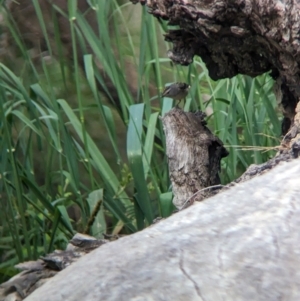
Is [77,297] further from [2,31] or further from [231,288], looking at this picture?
[2,31]

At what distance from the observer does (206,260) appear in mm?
657

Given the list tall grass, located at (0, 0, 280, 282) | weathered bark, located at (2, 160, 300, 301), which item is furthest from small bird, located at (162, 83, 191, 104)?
weathered bark, located at (2, 160, 300, 301)

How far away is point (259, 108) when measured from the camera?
173 cm

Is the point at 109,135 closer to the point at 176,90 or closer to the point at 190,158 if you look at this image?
the point at 176,90

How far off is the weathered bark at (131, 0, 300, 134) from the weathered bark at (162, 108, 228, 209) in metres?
0.14

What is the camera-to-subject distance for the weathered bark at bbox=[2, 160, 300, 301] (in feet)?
2.08

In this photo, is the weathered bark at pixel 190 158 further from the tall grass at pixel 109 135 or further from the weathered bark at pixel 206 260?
the weathered bark at pixel 206 260

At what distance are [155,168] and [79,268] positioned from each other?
1020mm

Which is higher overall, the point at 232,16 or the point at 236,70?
the point at 232,16

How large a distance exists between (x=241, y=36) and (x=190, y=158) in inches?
10.0

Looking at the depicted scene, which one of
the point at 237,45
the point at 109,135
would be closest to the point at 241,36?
the point at 237,45

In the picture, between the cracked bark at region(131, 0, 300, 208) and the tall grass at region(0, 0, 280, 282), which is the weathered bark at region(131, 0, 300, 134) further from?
the tall grass at region(0, 0, 280, 282)

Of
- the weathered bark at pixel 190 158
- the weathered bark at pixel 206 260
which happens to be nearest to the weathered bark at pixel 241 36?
the weathered bark at pixel 190 158

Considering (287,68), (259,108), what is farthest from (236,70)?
(259,108)
